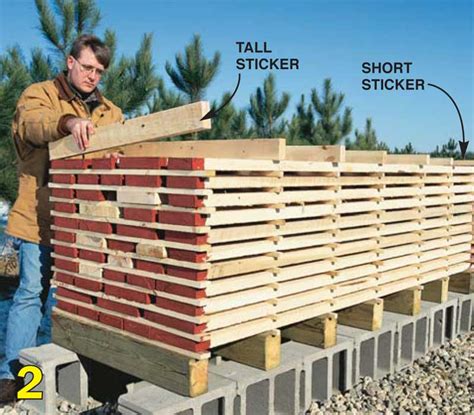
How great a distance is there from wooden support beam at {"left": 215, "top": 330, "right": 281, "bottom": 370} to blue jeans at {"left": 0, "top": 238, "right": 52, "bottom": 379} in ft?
4.74

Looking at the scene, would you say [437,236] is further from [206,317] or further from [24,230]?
[24,230]

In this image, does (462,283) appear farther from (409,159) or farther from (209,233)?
(209,233)

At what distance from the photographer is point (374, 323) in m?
4.84

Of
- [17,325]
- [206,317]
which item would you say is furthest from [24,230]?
[206,317]

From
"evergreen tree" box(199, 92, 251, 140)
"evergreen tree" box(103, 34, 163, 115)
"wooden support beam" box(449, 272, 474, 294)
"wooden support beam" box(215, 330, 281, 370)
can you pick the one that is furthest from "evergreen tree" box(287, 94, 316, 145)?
"wooden support beam" box(215, 330, 281, 370)

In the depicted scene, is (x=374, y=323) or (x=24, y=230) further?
(x=374, y=323)

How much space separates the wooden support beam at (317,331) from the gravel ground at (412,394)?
1.48 ft

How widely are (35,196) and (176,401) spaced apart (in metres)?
1.92

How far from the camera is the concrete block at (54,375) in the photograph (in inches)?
159

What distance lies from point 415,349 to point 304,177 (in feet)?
8.44

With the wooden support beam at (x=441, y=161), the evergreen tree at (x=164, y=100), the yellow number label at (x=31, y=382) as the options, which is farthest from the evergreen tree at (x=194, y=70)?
the yellow number label at (x=31, y=382)

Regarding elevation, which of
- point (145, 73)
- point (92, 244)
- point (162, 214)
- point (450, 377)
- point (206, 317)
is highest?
point (145, 73)

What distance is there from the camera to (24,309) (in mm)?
4469

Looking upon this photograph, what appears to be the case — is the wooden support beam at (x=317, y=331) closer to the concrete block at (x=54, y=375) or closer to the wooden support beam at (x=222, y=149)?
the wooden support beam at (x=222, y=149)
